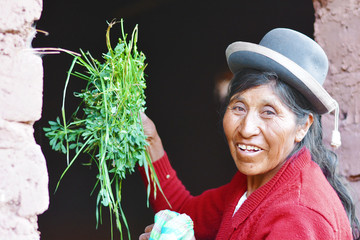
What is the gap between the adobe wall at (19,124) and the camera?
3.67 ft

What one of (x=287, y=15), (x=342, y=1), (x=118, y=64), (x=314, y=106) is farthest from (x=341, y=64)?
(x=287, y=15)

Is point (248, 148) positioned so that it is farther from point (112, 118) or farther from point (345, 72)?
point (345, 72)

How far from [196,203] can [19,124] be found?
1.21 meters

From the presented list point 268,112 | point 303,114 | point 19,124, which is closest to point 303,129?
point 303,114

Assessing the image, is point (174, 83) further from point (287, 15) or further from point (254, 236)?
point (254, 236)

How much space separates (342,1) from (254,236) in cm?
124

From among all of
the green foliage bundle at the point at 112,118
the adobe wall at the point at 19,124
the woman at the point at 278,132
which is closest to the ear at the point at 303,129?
the woman at the point at 278,132

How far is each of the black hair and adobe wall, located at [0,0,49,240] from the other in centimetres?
84

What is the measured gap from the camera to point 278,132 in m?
Answer: 1.70

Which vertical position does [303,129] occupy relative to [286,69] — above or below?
below

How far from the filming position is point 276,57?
170 centimetres

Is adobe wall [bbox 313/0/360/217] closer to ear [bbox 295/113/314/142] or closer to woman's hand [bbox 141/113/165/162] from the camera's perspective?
ear [bbox 295/113/314/142]

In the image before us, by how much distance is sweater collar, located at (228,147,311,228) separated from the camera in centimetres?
174

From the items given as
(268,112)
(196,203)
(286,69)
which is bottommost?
(196,203)
